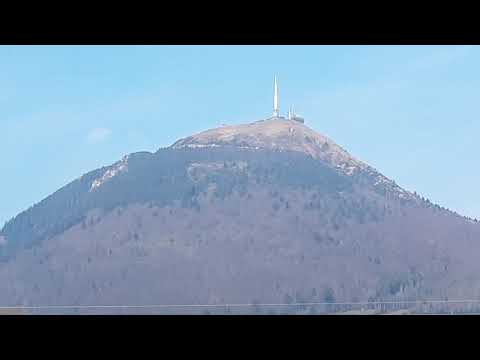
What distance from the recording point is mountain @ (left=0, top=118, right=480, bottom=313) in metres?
82.9

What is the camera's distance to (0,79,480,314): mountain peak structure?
8269cm

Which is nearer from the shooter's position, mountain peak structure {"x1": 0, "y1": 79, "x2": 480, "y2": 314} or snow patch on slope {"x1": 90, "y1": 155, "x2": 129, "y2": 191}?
mountain peak structure {"x1": 0, "y1": 79, "x2": 480, "y2": 314}

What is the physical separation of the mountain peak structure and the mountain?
0.13m

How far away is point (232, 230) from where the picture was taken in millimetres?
93750

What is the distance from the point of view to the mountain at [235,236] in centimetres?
8288

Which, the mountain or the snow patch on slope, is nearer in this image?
the mountain

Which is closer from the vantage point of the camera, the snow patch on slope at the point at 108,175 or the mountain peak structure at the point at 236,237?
the mountain peak structure at the point at 236,237

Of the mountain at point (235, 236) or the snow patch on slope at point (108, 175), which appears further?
the snow patch on slope at point (108, 175)

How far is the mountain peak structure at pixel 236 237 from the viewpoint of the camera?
82.7 m

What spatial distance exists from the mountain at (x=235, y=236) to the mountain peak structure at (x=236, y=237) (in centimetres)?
13
